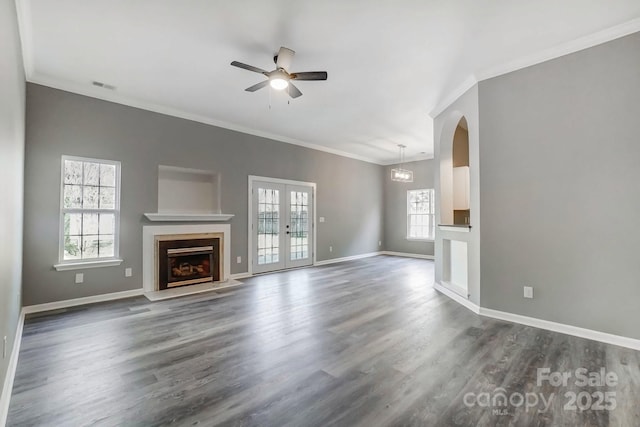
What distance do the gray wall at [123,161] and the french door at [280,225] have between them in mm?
288

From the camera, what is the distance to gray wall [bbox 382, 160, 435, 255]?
340 inches

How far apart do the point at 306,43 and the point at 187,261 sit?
4099 mm

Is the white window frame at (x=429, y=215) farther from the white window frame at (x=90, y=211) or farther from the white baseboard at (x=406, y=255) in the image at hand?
the white window frame at (x=90, y=211)

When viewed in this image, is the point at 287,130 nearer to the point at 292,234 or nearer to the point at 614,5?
the point at 292,234

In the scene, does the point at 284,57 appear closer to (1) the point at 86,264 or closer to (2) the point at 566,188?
(2) the point at 566,188

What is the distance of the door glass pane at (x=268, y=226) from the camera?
20.7 ft

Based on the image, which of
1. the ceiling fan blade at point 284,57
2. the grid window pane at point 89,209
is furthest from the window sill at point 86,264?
the ceiling fan blade at point 284,57

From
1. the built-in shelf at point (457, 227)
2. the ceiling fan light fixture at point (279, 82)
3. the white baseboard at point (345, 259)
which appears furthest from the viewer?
the white baseboard at point (345, 259)

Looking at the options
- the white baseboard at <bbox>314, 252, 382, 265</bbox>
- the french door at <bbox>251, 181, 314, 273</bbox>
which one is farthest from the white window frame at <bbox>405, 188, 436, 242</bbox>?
the french door at <bbox>251, 181, 314, 273</bbox>

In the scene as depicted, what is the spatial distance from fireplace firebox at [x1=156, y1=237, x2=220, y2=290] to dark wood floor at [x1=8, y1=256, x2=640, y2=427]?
95cm

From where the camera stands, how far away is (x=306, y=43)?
304 centimetres

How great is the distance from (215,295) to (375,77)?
13.0ft

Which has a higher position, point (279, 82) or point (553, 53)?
point (553, 53)

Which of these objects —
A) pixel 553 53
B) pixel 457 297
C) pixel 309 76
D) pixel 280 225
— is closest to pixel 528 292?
pixel 457 297
